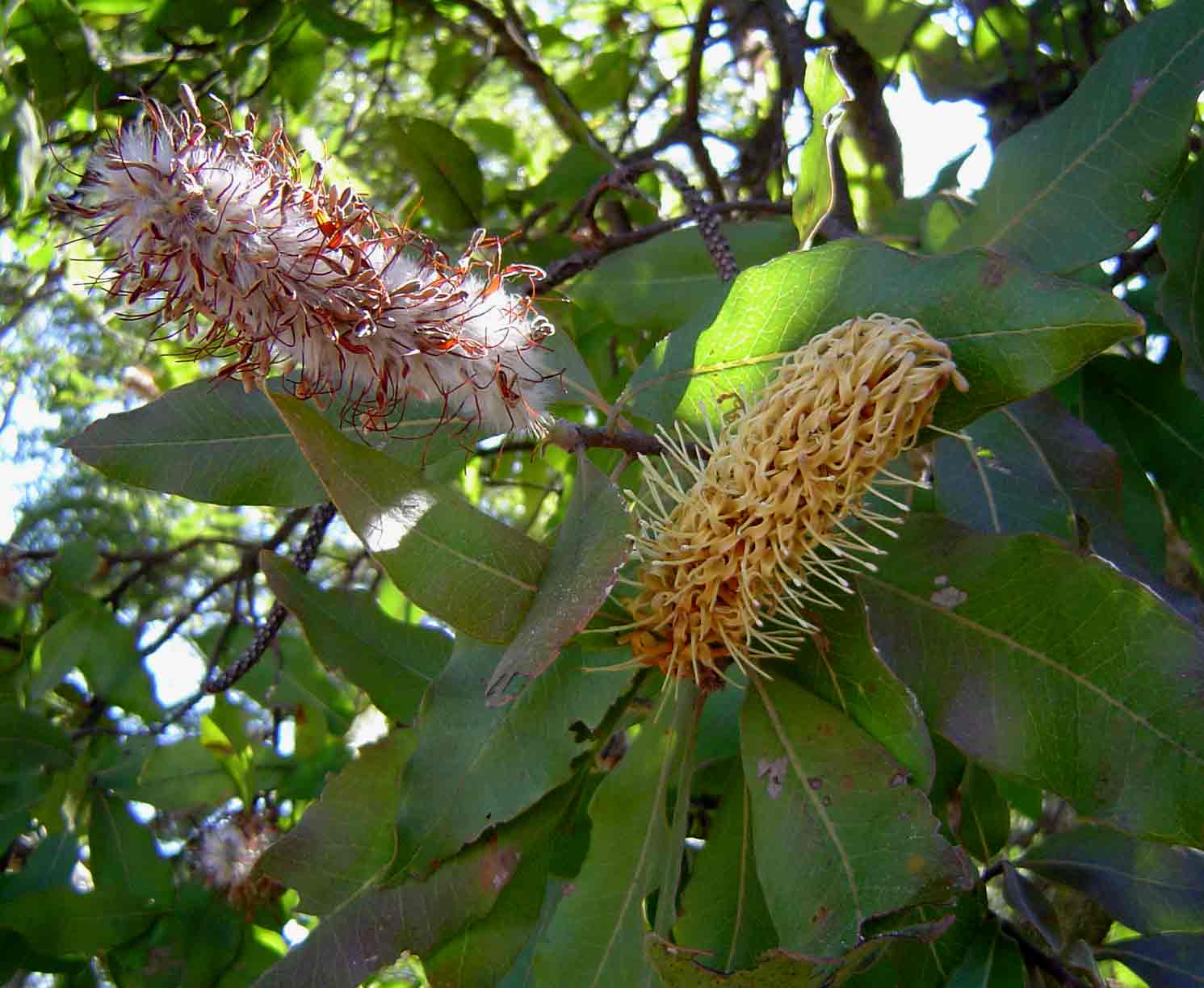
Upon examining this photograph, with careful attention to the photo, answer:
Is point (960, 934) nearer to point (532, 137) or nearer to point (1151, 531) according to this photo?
point (1151, 531)

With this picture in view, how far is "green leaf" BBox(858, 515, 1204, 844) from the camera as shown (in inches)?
40.6

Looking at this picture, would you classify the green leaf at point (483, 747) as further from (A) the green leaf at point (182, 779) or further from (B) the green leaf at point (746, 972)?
(A) the green leaf at point (182, 779)

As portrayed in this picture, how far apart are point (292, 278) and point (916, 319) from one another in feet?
1.83

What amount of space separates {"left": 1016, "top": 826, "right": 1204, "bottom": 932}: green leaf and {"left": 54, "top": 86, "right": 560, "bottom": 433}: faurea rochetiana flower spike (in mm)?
999

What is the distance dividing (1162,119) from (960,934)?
3.26 feet

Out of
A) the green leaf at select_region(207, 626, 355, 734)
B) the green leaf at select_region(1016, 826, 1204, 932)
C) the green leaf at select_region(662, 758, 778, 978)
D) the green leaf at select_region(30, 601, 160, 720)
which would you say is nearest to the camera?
the green leaf at select_region(662, 758, 778, 978)

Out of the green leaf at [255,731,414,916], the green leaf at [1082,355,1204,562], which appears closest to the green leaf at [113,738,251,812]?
the green leaf at [255,731,414,916]

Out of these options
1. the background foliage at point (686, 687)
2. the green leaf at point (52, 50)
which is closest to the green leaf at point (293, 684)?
the background foliage at point (686, 687)

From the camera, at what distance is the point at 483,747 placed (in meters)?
1.13

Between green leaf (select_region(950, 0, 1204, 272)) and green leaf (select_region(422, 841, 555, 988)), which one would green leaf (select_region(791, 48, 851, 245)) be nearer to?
green leaf (select_region(950, 0, 1204, 272))

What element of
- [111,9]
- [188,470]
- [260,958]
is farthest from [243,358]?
[111,9]

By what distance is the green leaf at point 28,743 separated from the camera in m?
1.93

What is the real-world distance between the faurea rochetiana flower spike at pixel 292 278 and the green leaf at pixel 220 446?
98 mm

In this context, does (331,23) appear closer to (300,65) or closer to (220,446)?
(300,65)
